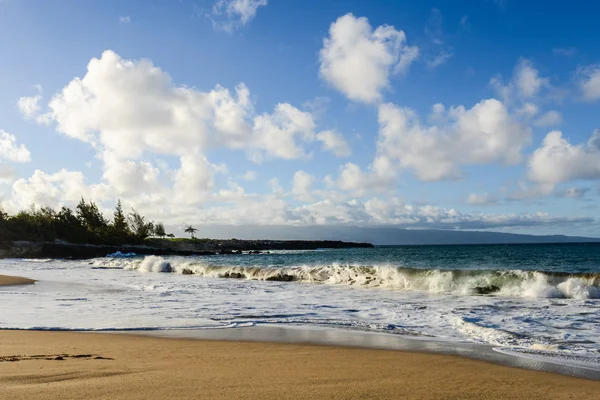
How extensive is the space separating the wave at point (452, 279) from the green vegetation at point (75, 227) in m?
77.0

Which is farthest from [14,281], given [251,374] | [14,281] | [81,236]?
[81,236]

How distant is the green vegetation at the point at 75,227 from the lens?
9656cm

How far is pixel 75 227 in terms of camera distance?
10856 cm

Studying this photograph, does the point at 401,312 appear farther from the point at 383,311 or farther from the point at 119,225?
the point at 119,225

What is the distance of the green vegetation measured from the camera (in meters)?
96.6

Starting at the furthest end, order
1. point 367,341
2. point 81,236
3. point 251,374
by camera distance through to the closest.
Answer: point 81,236 < point 367,341 < point 251,374

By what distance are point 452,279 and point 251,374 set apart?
17.8m

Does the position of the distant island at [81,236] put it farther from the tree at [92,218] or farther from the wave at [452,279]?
the wave at [452,279]

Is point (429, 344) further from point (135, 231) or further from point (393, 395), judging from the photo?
point (135, 231)

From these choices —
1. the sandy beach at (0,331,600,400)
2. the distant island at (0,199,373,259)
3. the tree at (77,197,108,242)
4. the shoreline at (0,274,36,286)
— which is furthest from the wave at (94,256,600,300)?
the tree at (77,197,108,242)

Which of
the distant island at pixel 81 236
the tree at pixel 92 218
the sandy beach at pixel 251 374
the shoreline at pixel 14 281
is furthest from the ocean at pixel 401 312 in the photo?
the tree at pixel 92 218

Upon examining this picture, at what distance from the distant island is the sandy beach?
252ft

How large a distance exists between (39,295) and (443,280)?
17210 millimetres

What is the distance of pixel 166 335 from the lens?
9.14m
